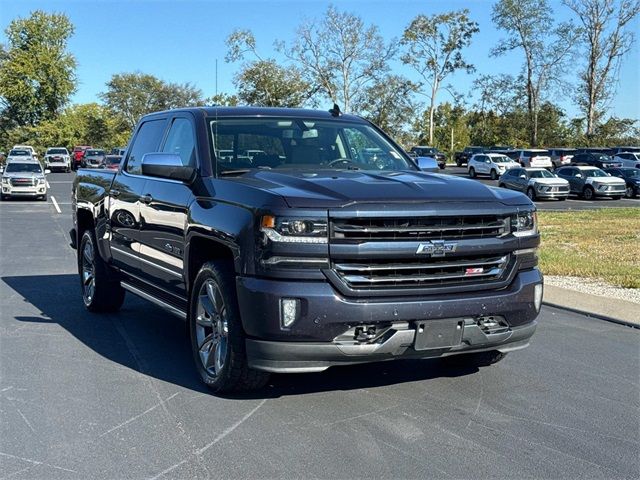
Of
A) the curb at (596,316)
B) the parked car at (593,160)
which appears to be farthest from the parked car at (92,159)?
the curb at (596,316)

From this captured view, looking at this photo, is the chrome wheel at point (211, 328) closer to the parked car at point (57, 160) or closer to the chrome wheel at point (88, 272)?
the chrome wheel at point (88, 272)

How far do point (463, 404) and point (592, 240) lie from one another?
11.6 meters

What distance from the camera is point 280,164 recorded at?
5949mm

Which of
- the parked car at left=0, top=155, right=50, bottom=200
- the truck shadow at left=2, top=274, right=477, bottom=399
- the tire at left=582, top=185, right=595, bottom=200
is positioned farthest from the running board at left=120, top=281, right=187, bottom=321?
the tire at left=582, top=185, right=595, bottom=200

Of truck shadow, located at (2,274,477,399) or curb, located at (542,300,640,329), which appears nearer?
truck shadow, located at (2,274,477,399)

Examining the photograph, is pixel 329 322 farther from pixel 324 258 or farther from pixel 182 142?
pixel 182 142

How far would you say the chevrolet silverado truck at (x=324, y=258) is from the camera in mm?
4590

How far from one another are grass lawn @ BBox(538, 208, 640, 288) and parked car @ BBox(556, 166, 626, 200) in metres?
12.8

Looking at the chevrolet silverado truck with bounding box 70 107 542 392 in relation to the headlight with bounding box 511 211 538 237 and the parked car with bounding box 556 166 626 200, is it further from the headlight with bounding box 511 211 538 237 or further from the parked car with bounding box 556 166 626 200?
the parked car with bounding box 556 166 626 200

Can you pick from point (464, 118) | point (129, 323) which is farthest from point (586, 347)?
point (464, 118)

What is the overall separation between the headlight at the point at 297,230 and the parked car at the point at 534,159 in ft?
164

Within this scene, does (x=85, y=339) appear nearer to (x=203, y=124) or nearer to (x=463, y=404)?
(x=203, y=124)

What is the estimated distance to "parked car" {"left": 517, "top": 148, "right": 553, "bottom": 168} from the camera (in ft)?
173

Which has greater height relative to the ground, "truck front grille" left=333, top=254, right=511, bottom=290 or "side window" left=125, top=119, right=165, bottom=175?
"side window" left=125, top=119, right=165, bottom=175
